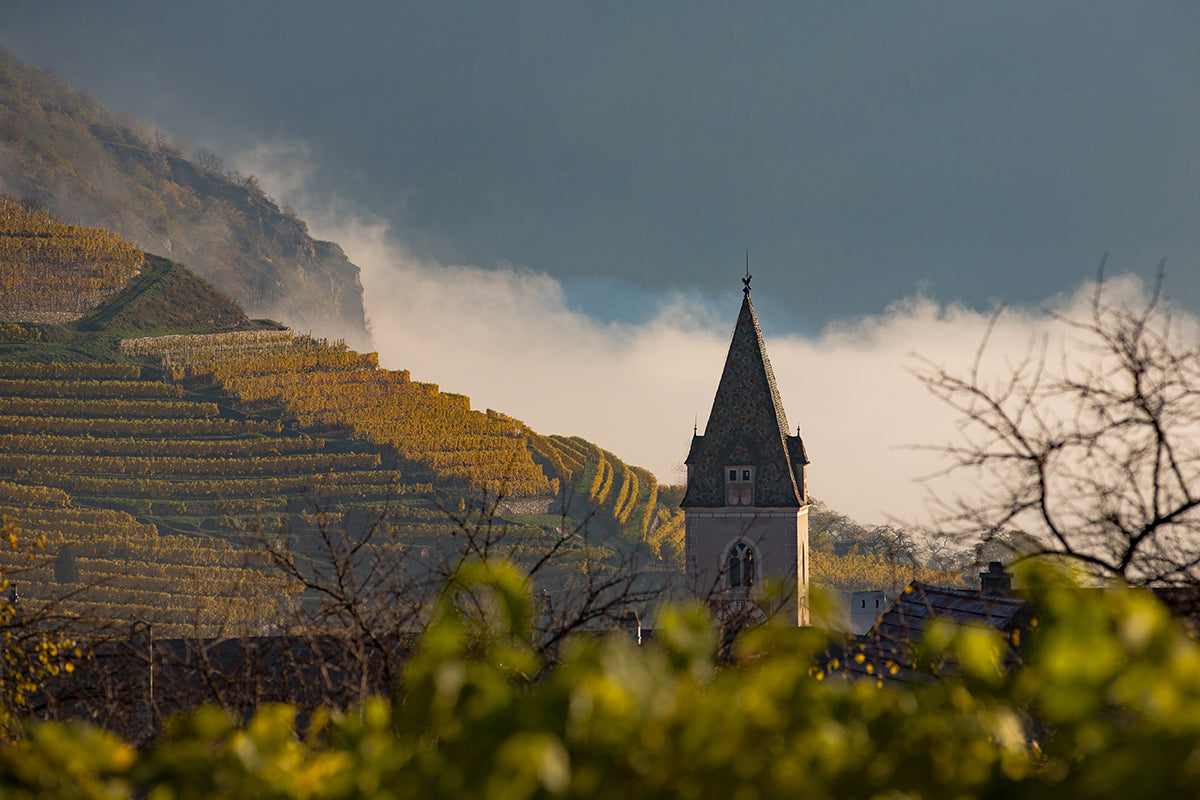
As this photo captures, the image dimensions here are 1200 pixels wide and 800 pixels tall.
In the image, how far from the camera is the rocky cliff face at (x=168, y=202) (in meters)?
134

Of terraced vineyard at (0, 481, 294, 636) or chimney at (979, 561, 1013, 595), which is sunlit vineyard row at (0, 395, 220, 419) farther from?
chimney at (979, 561, 1013, 595)

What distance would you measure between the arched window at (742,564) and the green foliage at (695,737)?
31768mm

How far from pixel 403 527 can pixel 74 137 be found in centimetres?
11055

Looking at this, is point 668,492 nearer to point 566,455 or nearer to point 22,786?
point 566,455

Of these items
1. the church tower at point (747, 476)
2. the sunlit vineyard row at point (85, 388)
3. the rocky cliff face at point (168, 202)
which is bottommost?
the church tower at point (747, 476)

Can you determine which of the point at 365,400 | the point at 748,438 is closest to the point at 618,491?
the point at 365,400

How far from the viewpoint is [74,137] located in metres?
145

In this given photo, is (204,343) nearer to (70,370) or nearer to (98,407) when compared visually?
(70,370)

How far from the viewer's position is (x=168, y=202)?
507 ft

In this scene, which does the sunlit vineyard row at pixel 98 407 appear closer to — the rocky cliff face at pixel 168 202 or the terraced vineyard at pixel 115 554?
the terraced vineyard at pixel 115 554

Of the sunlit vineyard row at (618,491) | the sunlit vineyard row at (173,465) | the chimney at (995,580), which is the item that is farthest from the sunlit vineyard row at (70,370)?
the chimney at (995,580)

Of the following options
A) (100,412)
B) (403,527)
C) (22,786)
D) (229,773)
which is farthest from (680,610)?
(100,412)

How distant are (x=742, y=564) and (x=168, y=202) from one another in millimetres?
143505

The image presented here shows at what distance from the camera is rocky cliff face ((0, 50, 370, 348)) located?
440 feet
